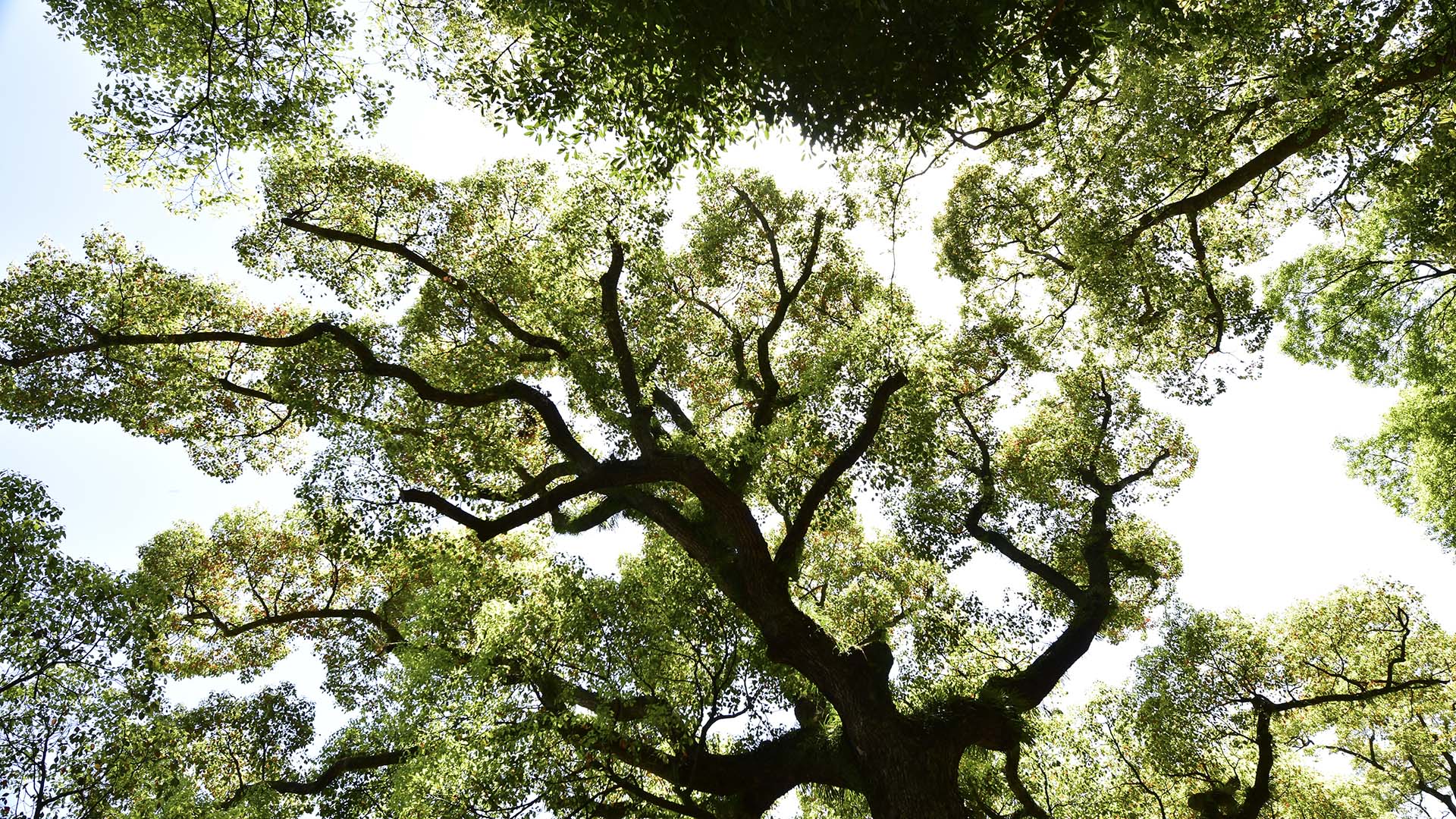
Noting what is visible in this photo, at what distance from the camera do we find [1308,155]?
10.2m

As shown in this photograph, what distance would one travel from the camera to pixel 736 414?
14.9 meters

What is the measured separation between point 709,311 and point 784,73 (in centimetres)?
892

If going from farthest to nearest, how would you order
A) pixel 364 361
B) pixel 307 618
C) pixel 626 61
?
1. pixel 307 618
2. pixel 364 361
3. pixel 626 61

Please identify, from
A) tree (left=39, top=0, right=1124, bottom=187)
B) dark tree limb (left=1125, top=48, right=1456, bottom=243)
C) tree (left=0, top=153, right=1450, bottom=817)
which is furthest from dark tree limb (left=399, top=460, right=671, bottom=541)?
dark tree limb (left=1125, top=48, right=1456, bottom=243)

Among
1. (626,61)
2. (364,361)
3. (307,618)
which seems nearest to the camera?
(626,61)

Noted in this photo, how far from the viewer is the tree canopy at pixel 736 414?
27.2 ft

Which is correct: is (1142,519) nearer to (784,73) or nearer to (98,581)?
(784,73)

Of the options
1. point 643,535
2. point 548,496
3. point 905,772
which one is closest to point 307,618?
point 643,535

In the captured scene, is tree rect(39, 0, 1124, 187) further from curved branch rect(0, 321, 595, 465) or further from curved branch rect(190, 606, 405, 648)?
curved branch rect(190, 606, 405, 648)

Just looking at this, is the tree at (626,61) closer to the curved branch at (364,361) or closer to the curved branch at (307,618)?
the curved branch at (364,361)

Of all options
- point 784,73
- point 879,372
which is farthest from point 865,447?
point 784,73

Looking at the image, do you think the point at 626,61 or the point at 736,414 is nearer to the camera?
the point at 626,61

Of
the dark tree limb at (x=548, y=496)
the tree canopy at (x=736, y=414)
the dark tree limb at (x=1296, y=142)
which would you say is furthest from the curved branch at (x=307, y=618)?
the dark tree limb at (x=1296, y=142)

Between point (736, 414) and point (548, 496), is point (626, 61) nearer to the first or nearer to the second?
point (548, 496)
